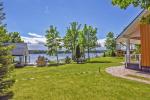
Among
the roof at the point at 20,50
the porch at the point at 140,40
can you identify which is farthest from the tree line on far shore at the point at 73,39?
the porch at the point at 140,40

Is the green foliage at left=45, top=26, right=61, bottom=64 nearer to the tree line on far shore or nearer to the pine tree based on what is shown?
the tree line on far shore

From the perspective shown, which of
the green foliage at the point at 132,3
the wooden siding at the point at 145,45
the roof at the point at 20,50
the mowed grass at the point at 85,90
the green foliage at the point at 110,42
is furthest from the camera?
the green foliage at the point at 110,42

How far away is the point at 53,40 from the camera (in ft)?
243

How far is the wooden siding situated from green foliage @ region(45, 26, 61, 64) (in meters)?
47.0

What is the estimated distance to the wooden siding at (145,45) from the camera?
27.0 m

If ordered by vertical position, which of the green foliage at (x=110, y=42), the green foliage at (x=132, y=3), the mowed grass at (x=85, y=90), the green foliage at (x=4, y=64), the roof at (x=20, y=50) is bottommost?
the mowed grass at (x=85, y=90)

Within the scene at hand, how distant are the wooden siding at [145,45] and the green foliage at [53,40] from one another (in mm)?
46967

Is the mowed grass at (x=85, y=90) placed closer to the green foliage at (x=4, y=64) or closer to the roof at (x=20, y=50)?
the green foliage at (x=4, y=64)

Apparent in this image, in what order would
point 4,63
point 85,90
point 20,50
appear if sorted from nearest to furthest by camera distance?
point 4,63 < point 85,90 < point 20,50

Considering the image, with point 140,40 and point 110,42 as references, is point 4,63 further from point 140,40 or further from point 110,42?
point 110,42

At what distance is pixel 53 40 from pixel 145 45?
48.0 metres

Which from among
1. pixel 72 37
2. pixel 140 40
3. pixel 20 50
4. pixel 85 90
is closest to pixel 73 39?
pixel 72 37

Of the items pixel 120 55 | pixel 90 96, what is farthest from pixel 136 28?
pixel 120 55

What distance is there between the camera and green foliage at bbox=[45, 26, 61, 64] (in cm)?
7375
